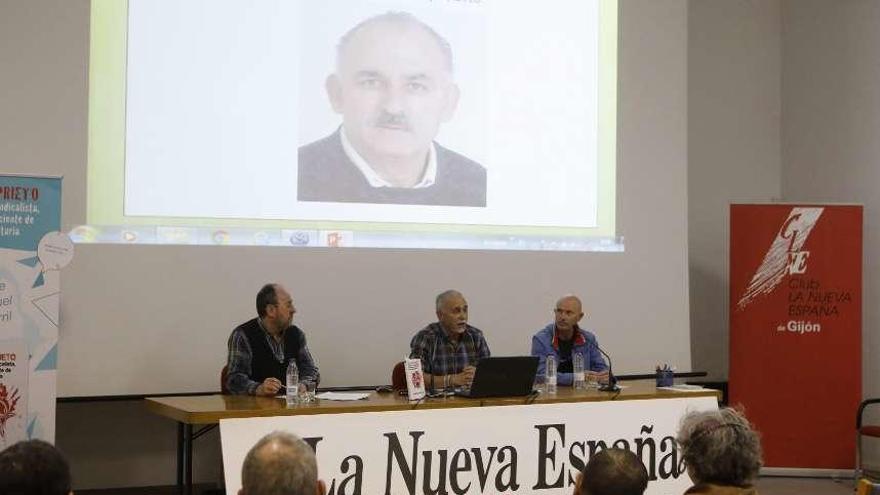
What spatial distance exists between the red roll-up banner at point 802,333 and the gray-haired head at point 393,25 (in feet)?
7.59

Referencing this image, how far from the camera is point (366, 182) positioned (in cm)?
573

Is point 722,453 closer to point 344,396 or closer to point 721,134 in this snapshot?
point 344,396

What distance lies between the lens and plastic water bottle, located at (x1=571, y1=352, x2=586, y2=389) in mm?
5270

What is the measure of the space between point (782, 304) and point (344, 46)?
3150 millimetres

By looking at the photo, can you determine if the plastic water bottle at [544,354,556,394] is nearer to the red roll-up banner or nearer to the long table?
the long table

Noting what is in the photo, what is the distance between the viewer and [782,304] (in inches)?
263

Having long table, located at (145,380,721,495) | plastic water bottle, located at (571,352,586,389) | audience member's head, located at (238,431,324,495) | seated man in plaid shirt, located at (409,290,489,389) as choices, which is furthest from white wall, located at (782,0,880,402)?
audience member's head, located at (238,431,324,495)

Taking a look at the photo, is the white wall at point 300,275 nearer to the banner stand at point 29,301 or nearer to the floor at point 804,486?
the banner stand at point 29,301

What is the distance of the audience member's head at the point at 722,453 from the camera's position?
2.48 m

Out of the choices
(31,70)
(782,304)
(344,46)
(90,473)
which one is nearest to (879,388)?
(782,304)

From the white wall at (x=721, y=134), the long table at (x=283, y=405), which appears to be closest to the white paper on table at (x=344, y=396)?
the long table at (x=283, y=405)

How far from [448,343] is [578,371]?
0.65 m

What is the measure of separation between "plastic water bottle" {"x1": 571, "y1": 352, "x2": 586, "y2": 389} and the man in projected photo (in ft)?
3.80

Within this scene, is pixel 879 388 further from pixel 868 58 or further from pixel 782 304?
pixel 868 58
